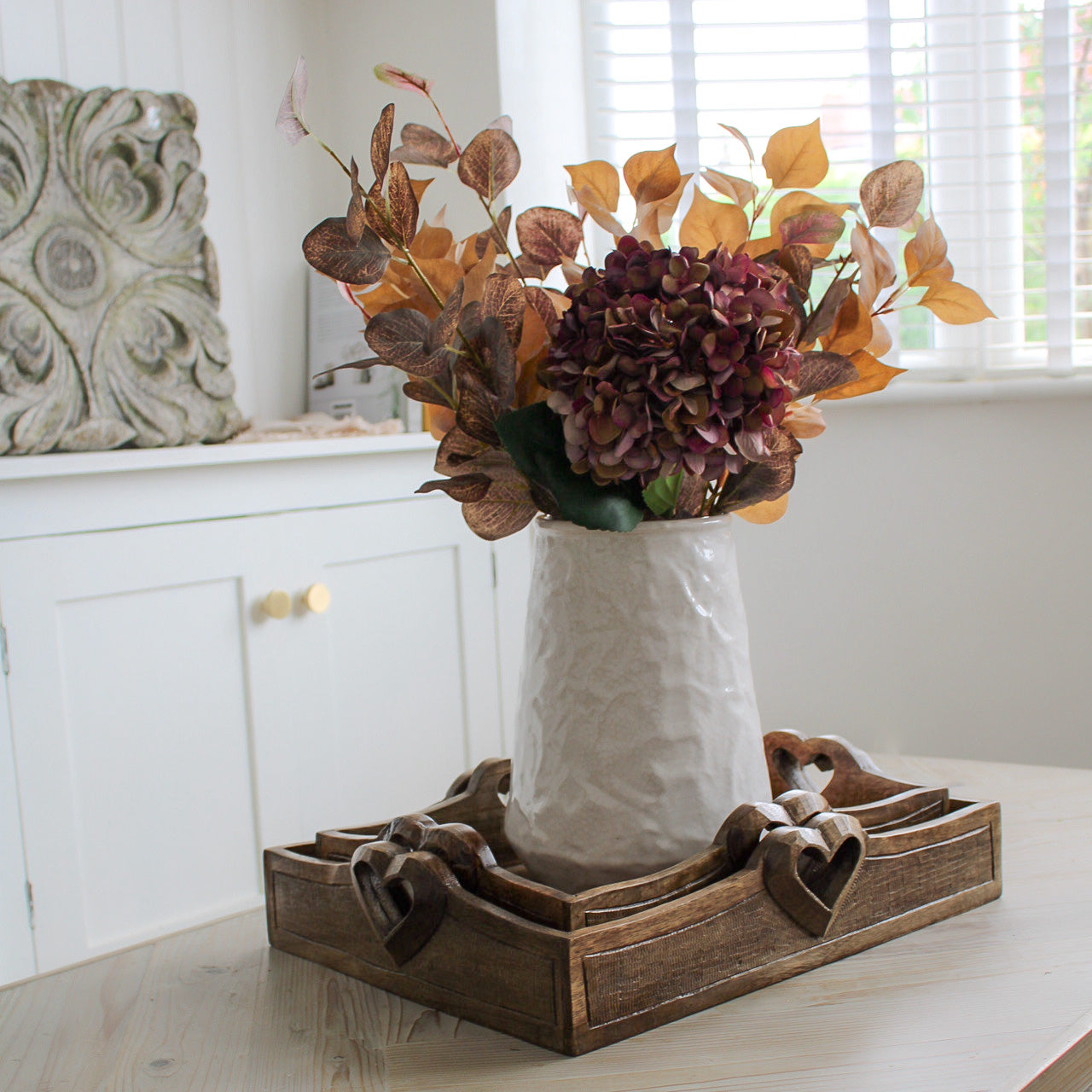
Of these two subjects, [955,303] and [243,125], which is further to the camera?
[243,125]

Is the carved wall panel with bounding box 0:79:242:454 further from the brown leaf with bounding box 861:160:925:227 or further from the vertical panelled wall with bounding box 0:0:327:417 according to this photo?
the brown leaf with bounding box 861:160:925:227

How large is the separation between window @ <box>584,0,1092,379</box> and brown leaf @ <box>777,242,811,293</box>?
1502 mm

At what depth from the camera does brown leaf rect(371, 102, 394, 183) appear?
59 cm

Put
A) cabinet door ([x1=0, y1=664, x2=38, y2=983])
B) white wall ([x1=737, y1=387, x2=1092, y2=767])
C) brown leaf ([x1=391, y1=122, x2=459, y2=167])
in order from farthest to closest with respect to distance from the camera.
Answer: white wall ([x1=737, y1=387, x2=1092, y2=767]) < cabinet door ([x1=0, y1=664, x2=38, y2=983]) < brown leaf ([x1=391, y1=122, x2=459, y2=167])

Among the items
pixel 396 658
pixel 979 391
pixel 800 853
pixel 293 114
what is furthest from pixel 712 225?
pixel 979 391

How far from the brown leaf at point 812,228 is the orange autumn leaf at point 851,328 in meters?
0.04

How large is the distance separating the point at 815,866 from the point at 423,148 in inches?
18.1

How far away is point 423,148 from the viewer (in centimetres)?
66

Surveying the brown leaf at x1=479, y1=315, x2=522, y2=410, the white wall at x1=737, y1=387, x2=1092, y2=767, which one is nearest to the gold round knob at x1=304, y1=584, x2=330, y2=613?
the white wall at x1=737, y1=387, x2=1092, y2=767

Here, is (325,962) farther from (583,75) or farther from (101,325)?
(583,75)

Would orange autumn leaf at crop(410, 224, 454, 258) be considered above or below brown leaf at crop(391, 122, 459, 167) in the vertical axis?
below

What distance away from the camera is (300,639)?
1.79 metres

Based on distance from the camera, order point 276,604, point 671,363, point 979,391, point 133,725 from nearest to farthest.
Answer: point 671,363, point 133,725, point 276,604, point 979,391

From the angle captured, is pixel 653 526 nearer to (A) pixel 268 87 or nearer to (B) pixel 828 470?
(B) pixel 828 470
